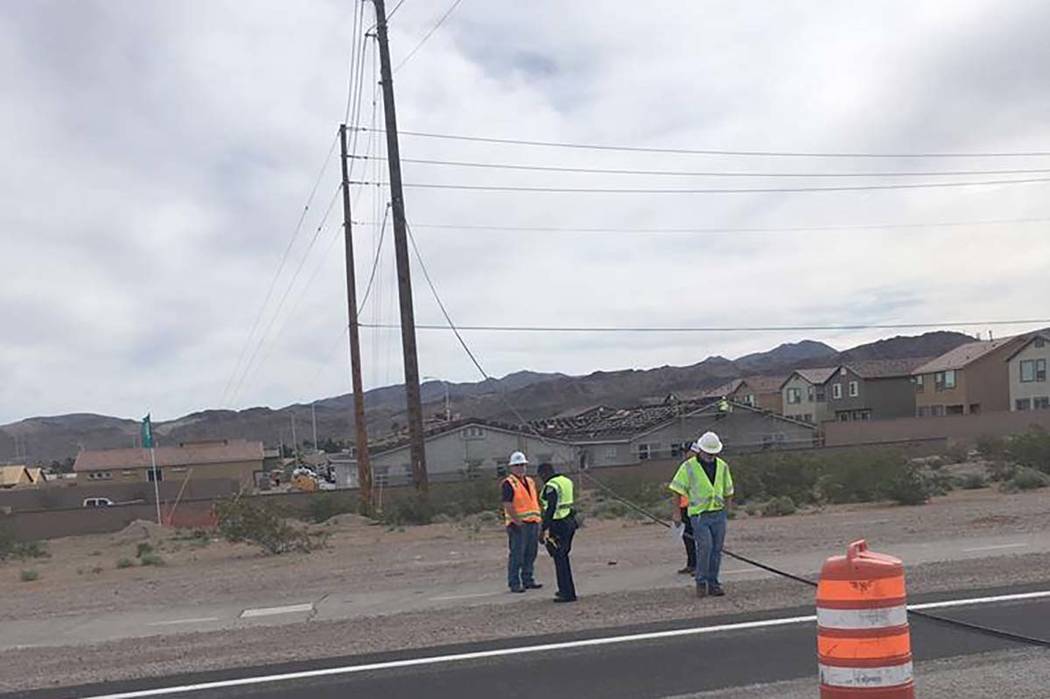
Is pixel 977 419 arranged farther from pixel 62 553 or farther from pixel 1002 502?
pixel 62 553

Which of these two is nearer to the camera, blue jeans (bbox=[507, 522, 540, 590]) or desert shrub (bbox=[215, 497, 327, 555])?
blue jeans (bbox=[507, 522, 540, 590])

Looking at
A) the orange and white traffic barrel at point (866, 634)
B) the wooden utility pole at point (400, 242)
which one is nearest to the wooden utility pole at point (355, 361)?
the wooden utility pole at point (400, 242)

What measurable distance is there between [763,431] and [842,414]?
28.5 meters

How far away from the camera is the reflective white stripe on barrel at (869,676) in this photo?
228 inches

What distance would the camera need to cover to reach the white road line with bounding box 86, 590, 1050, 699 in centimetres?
958

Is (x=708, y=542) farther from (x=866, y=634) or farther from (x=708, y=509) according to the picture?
(x=866, y=634)

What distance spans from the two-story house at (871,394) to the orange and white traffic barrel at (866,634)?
88.7 metres

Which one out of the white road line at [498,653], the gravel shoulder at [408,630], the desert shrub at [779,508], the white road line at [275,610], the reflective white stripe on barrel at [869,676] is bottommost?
the desert shrub at [779,508]

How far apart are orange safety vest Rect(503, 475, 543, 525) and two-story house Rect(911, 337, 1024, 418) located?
226 feet

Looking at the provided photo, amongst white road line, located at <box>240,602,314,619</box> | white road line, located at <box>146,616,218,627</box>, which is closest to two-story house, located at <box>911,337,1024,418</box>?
white road line, located at <box>240,602,314,619</box>

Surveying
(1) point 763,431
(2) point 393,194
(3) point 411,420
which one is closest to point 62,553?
(3) point 411,420

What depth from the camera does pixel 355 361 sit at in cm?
3700

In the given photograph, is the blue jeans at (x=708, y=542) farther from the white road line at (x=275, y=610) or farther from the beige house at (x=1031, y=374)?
the beige house at (x=1031, y=374)

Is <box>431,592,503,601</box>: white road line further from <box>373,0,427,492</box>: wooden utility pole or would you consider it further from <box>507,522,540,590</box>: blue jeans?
<box>373,0,427,492</box>: wooden utility pole
